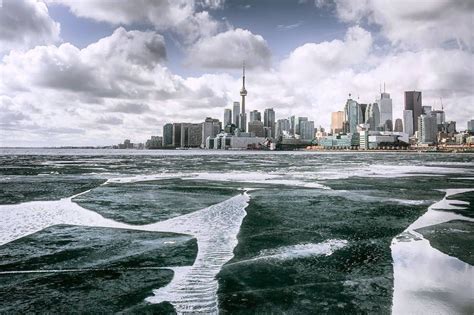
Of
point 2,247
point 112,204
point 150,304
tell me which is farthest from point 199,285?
point 112,204

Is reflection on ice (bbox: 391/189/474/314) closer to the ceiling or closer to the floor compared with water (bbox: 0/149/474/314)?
closer to the floor

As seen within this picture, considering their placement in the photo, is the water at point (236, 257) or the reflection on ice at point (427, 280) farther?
the water at point (236, 257)

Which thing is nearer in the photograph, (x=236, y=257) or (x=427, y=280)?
(x=427, y=280)

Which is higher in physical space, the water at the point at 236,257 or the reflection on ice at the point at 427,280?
the water at the point at 236,257

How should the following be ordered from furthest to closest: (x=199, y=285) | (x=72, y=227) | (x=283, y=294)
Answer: (x=72, y=227) → (x=199, y=285) → (x=283, y=294)

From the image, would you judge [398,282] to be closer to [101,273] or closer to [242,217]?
[101,273]

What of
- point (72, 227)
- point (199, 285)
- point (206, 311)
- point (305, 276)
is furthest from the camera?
point (72, 227)

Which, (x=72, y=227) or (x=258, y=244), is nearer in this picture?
(x=258, y=244)

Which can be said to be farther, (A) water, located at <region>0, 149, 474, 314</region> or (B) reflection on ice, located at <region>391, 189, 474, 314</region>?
(A) water, located at <region>0, 149, 474, 314</region>
